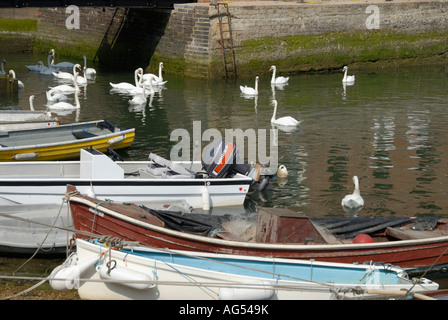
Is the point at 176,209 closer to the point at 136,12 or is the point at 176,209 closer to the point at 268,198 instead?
the point at 268,198

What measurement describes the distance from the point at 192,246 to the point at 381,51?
25553 millimetres

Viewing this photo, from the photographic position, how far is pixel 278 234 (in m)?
10.9

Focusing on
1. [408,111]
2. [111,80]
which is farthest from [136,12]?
[408,111]

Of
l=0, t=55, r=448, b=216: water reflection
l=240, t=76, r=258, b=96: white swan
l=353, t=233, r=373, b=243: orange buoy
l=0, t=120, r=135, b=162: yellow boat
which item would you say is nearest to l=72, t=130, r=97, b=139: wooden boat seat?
l=0, t=120, r=135, b=162: yellow boat

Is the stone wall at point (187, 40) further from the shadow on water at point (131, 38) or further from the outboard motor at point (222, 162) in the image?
the outboard motor at point (222, 162)

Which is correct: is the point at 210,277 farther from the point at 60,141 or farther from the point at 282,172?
the point at 60,141

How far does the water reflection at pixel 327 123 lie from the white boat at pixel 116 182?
1.00 meters

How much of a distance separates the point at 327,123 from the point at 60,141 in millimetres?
8709

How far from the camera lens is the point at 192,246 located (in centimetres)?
1069

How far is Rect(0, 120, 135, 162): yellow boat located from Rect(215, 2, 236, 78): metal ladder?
11978 millimetres

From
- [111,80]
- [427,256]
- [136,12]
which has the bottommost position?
[427,256]

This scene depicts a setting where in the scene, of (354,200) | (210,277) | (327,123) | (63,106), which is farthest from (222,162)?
(63,106)

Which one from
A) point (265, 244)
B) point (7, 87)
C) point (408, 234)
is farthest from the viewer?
point (7, 87)

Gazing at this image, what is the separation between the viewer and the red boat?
1049 cm
